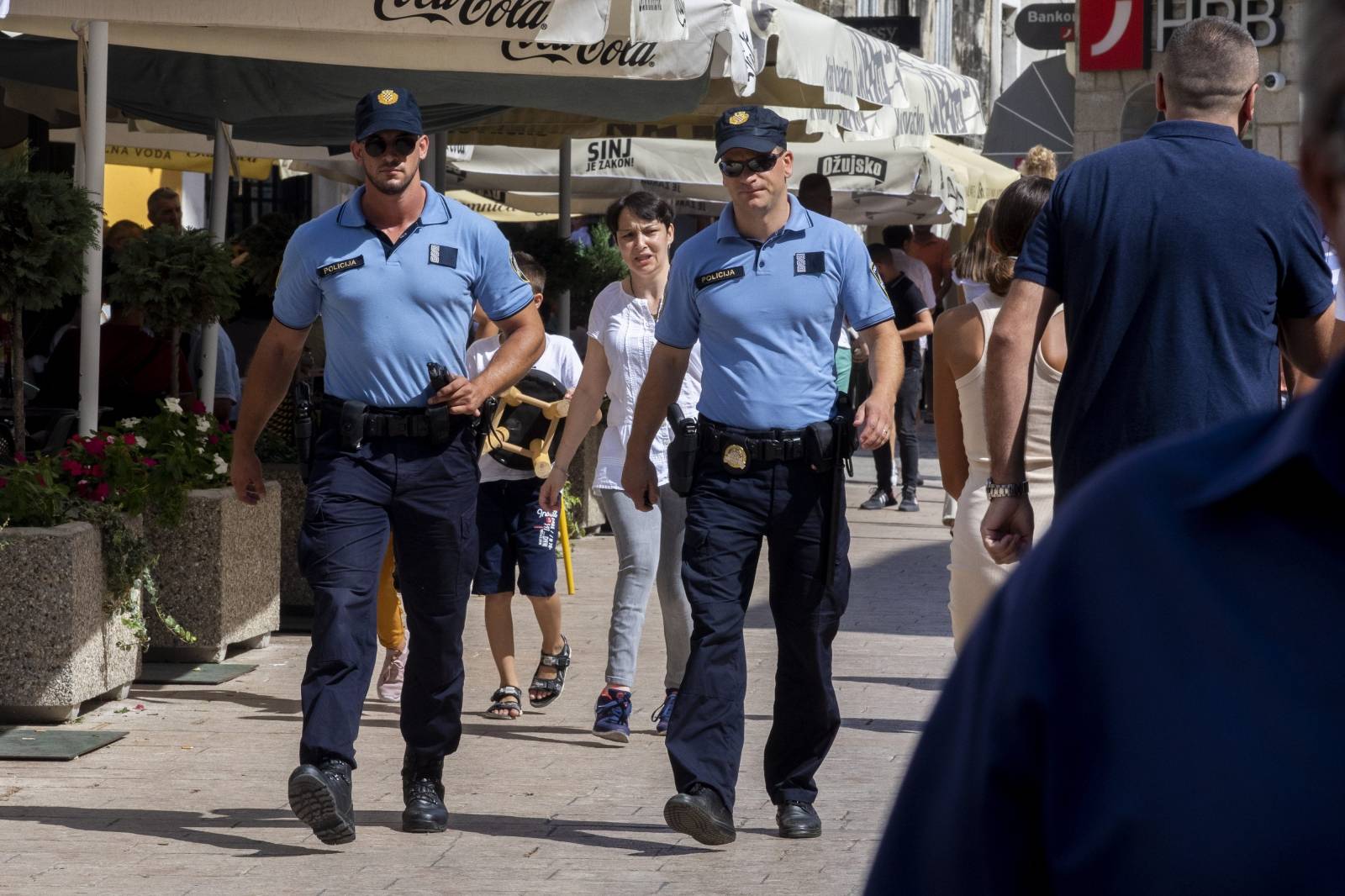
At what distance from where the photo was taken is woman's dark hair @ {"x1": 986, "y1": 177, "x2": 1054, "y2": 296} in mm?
5047

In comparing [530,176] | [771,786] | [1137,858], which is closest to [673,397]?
[771,786]

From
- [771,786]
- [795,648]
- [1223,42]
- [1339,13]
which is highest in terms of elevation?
[1223,42]

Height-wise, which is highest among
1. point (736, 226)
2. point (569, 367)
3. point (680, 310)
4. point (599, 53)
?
point (599, 53)

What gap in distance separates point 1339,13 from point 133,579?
6446 mm

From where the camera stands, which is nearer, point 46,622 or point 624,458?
point 46,622

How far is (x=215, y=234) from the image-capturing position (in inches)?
368

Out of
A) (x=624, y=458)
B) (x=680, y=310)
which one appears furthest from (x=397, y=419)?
(x=624, y=458)

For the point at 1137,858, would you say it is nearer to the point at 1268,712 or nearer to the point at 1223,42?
the point at 1268,712

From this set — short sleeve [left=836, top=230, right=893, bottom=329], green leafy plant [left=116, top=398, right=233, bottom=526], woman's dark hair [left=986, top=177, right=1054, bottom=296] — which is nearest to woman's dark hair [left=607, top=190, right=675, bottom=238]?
short sleeve [left=836, top=230, right=893, bottom=329]

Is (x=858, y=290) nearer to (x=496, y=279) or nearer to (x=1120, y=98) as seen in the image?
(x=496, y=279)

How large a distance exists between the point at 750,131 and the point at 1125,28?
19267 mm

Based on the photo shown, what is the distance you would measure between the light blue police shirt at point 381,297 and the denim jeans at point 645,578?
51.4 inches

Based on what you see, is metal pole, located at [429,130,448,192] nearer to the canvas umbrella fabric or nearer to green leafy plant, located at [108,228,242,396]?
green leafy plant, located at [108,228,242,396]

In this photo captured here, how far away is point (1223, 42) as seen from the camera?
4.09 m
